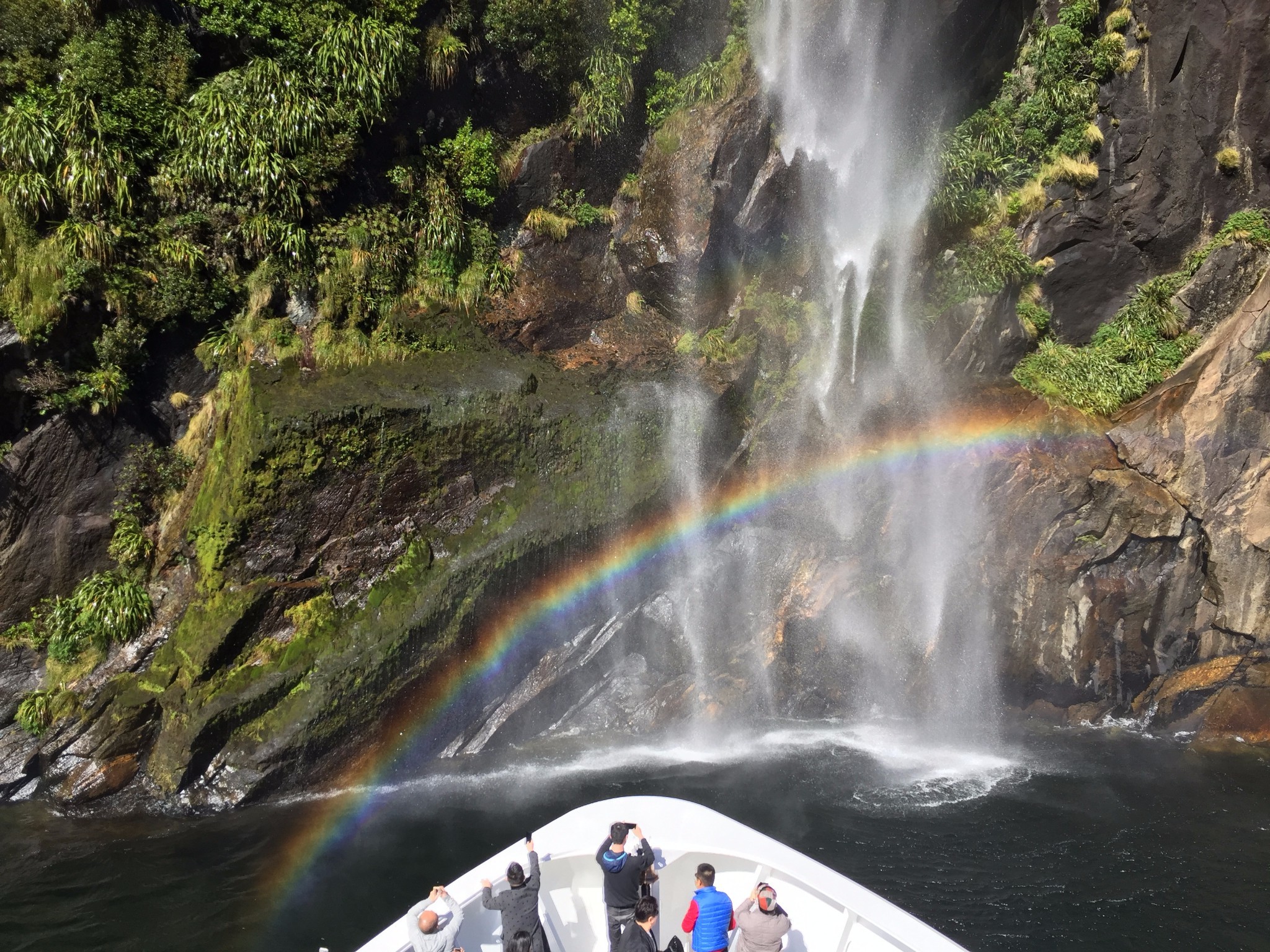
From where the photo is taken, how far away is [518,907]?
17.7 feet

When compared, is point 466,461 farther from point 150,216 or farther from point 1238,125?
point 1238,125

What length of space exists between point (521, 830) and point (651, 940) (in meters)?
4.49

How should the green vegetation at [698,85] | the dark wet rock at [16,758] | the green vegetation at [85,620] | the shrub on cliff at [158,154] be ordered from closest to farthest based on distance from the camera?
1. the dark wet rock at [16,758]
2. the green vegetation at [85,620]
3. the shrub on cliff at [158,154]
4. the green vegetation at [698,85]

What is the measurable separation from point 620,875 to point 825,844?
4.46 meters

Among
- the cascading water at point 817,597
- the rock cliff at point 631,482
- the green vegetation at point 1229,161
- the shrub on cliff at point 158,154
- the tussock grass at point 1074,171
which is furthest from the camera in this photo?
the tussock grass at point 1074,171

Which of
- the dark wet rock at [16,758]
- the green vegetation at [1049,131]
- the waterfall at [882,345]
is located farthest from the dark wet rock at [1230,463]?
the dark wet rock at [16,758]

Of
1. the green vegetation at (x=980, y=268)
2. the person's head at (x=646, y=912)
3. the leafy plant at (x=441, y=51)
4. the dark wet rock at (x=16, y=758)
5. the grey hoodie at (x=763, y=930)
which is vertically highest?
the leafy plant at (x=441, y=51)

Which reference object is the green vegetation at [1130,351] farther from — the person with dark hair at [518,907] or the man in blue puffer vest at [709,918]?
the person with dark hair at [518,907]

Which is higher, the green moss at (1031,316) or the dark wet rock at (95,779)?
the green moss at (1031,316)

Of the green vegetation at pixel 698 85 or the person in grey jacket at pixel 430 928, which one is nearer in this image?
the person in grey jacket at pixel 430 928

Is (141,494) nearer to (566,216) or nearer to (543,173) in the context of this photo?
(566,216)

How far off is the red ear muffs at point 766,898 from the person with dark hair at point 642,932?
0.74 meters

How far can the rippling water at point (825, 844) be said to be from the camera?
7855 mm

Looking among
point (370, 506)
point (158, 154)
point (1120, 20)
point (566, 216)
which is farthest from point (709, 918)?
point (1120, 20)
